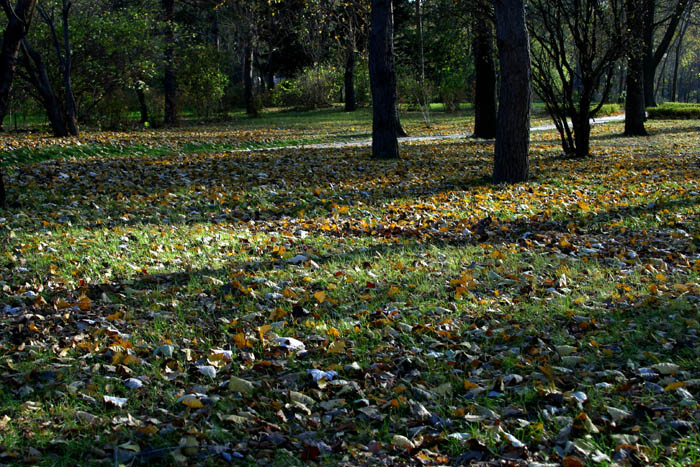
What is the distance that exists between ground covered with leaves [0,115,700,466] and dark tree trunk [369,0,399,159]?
4205 mm

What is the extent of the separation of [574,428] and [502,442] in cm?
36

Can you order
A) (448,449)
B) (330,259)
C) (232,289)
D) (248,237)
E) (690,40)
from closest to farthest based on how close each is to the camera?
(448,449) → (232,289) → (330,259) → (248,237) → (690,40)

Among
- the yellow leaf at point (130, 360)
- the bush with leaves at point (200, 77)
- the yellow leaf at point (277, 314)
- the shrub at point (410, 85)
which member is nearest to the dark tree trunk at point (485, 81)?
the shrub at point (410, 85)

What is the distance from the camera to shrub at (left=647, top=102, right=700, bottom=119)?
1030 inches

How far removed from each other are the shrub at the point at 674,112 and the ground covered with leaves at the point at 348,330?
72.5ft

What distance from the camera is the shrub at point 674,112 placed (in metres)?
26.2

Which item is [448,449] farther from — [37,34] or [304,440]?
[37,34]

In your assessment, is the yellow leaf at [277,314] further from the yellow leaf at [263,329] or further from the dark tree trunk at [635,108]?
the dark tree trunk at [635,108]

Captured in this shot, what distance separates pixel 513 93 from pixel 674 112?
72.9 ft

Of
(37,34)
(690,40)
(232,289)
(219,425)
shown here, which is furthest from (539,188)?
(690,40)

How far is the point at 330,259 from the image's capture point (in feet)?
17.9

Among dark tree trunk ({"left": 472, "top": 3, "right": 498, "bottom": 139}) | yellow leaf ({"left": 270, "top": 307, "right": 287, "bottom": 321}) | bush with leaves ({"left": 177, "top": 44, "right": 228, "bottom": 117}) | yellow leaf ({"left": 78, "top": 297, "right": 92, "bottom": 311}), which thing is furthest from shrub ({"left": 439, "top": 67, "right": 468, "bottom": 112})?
yellow leaf ({"left": 78, "top": 297, "right": 92, "bottom": 311})

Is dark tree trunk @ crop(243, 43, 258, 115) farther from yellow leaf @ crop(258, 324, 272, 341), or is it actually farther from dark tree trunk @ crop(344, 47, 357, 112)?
yellow leaf @ crop(258, 324, 272, 341)

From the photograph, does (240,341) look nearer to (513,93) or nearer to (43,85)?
(513,93)
